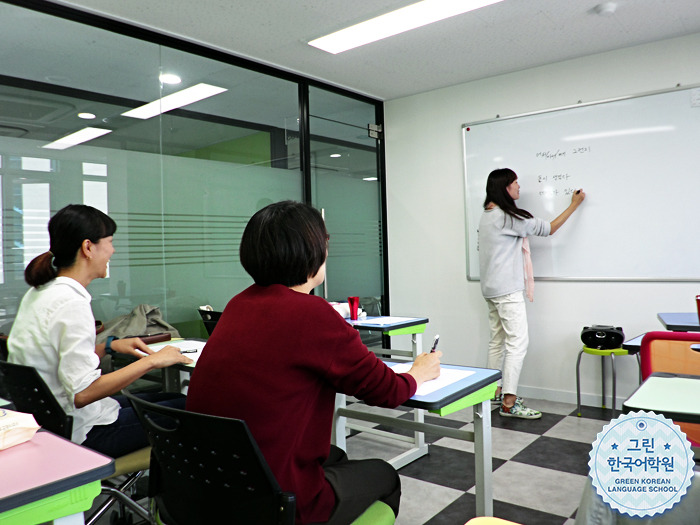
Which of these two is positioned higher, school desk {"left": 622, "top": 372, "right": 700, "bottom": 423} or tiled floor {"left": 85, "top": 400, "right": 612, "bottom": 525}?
school desk {"left": 622, "top": 372, "right": 700, "bottom": 423}

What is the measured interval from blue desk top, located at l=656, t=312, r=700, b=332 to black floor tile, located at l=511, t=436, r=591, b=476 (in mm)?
784

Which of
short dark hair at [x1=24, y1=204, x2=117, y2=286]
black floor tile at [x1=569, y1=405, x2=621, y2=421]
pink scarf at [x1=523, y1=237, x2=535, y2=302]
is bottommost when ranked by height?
black floor tile at [x1=569, y1=405, x2=621, y2=421]

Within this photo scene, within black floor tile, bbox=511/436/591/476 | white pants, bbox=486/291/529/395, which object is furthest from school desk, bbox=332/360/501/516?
white pants, bbox=486/291/529/395

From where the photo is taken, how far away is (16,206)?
2.78m

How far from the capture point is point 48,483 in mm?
958

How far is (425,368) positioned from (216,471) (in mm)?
744

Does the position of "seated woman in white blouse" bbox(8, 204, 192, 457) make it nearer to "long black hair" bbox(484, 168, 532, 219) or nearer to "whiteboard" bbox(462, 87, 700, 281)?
"long black hair" bbox(484, 168, 532, 219)

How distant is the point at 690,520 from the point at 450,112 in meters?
4.28

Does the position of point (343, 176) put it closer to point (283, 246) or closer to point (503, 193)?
point (503, 193)

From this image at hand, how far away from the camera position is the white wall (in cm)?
375

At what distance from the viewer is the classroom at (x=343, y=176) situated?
296 centimetres

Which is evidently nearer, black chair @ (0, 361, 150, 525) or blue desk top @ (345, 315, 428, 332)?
black chair @ (0, 361, 150, 525)

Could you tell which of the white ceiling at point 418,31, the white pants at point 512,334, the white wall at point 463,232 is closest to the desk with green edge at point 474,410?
the white pants at point 512,334

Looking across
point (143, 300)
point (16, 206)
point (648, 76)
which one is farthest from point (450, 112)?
point (16, 206)
